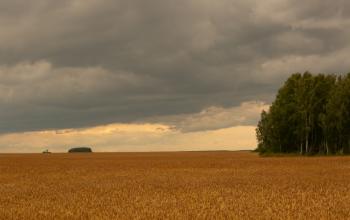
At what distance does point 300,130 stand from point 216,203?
7893 cm

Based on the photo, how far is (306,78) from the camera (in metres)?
104

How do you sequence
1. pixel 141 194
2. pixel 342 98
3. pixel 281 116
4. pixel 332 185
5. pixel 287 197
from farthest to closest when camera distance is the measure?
1. pixel 281 116
2. pixel 342 98
3. pixel 332 185
4. pixel 141 194
5. pixel 287 197

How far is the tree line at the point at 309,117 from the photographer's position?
9562 cm

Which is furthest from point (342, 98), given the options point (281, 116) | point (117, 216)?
point (117, 216)

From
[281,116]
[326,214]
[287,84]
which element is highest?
[287,84]

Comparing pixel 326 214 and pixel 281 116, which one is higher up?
pixel 281 116

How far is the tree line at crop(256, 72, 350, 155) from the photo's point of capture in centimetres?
9562

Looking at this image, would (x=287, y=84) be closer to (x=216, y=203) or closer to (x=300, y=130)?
(x=300, y=130)

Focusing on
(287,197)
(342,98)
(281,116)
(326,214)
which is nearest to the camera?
(326,214)

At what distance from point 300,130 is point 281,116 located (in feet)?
16.5

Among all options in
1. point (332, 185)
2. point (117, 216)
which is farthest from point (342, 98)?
point (117, 216)

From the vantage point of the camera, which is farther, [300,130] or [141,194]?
[300,130]

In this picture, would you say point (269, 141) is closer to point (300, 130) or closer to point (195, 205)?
point (300, 130)

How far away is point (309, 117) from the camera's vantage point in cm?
9888
